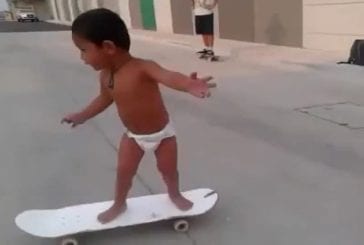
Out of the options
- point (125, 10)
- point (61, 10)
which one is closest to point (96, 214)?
point (125, 10)

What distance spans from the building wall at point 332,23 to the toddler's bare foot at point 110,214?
8399 mm

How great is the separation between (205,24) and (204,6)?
1.26 ft

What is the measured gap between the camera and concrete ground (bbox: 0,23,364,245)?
2992mm

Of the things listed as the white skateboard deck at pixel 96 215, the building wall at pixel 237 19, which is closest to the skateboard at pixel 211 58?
the building wall at pixel 237 19

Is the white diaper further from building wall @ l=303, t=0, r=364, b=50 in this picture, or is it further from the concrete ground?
building wall @ l=303, t=0, r=364, b=50

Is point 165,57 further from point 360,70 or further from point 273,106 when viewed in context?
point 273,106

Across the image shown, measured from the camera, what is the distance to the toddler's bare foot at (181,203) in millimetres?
3014

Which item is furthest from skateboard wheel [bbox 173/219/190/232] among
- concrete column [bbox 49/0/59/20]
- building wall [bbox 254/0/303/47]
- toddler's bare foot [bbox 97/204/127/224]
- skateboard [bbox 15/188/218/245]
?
concrete column [bbox 49/0/59/20]

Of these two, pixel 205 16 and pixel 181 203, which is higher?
pixel 181 203

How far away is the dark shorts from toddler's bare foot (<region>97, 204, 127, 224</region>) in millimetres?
8389

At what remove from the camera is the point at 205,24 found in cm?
1091

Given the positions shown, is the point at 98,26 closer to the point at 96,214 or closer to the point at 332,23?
the point at 96,214

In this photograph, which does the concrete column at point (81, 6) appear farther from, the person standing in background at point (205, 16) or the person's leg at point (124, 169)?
the person's leg at point (124, 169)

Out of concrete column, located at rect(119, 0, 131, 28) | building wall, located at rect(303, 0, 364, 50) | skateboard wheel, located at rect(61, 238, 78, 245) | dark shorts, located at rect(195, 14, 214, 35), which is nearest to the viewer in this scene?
skateboard wheel, located at rect(61, 238, 78, 245)
